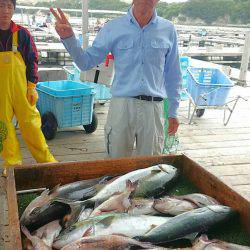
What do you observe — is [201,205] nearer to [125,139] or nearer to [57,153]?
[125,139]

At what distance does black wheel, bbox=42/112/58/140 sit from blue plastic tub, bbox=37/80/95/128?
0.07 m

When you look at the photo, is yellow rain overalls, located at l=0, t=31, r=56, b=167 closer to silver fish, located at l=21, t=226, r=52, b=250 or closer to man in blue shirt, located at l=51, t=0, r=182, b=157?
man in blue shirt, located at l=51, t=0, r=182, b=157

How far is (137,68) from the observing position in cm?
326

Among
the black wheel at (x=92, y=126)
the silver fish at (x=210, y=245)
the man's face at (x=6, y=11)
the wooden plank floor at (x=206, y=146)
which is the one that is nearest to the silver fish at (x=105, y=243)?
the silver fish at (x=210, y=245)

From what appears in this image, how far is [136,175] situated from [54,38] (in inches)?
876

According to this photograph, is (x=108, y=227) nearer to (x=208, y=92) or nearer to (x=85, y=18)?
(x=85, y=18)

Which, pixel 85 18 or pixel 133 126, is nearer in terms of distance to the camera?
pixel 133 126

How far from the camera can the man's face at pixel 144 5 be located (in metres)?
3.13

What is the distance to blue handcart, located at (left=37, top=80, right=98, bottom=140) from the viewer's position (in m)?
5.43

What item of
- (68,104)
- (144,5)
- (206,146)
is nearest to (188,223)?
(144,5)

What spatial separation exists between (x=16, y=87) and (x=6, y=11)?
2.54ft

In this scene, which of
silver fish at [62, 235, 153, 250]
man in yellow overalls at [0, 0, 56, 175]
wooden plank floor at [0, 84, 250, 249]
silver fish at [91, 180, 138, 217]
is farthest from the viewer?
wooden plank floor at [0, 84, 250, 249]

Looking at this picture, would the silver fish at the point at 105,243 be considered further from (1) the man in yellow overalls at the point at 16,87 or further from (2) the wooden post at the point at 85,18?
(2) the wooden post at the point at 85,18

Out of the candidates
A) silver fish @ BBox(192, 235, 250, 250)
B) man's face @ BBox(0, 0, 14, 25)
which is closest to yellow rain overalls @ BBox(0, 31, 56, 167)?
man's face @ BBox(0, 0, 14, 25)
